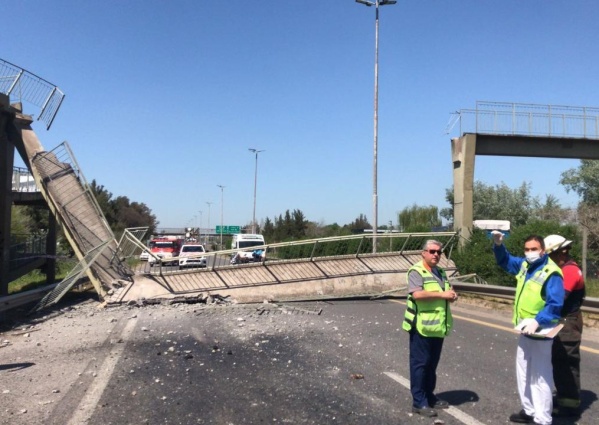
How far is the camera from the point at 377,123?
2712 cm

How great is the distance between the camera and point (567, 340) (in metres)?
5.60

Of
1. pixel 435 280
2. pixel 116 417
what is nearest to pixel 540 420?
pixel 435 280

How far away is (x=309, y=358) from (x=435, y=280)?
3322 mm

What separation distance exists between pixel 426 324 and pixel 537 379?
1106 mm

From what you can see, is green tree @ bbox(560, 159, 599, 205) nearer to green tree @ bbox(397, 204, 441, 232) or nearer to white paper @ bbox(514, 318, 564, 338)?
green tree @ bbox(397, 204, 441, 232)

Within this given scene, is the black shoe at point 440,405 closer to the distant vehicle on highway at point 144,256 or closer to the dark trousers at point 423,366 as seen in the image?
the dark trousers at point 423,366

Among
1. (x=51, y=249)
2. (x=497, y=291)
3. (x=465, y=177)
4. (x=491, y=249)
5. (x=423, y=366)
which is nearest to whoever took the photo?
(x=423, y=366)

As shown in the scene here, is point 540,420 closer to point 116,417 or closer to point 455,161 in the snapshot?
point 116,417

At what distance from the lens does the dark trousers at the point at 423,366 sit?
5559 millimetres

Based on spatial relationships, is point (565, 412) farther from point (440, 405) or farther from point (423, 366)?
point (423, 366)

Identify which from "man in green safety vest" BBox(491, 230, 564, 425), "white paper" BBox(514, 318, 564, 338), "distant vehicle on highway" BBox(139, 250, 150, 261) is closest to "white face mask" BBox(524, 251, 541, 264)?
"man in green safety vest" BBox(491, 230, 564, 425)

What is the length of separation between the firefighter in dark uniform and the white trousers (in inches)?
19.0

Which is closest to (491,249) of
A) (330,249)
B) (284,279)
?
(284,279)

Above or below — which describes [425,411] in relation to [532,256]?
below
